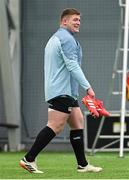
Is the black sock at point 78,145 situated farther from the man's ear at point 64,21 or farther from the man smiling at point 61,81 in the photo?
the man's ear at point 64,21

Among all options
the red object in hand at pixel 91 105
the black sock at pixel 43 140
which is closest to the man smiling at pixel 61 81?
the black sock at pixel 43 140

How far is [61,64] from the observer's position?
306 inches

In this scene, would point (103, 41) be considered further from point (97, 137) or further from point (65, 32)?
point (65, 32)

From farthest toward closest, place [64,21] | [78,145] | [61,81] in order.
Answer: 1. [78,145]
2. [64,21]
3. [61,81]

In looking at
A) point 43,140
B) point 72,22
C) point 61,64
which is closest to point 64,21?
point 72,22

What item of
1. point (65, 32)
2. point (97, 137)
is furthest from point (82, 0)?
point (65, 32)

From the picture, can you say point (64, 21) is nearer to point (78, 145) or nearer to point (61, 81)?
point (61, 81)

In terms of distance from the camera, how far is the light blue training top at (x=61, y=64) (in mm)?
7676

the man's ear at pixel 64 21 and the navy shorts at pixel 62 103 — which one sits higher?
the man's ear at pixel 64 21

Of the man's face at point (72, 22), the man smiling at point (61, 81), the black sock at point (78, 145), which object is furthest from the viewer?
the black sock at point (78, 145)

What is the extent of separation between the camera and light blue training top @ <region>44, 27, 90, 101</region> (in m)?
7.68

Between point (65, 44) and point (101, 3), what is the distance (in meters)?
7.92

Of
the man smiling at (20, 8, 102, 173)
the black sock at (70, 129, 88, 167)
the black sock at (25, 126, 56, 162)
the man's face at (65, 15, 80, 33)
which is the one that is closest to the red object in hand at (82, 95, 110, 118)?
the man smiling at (20, 8, 102, 173)

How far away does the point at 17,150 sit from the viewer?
49.9ft
